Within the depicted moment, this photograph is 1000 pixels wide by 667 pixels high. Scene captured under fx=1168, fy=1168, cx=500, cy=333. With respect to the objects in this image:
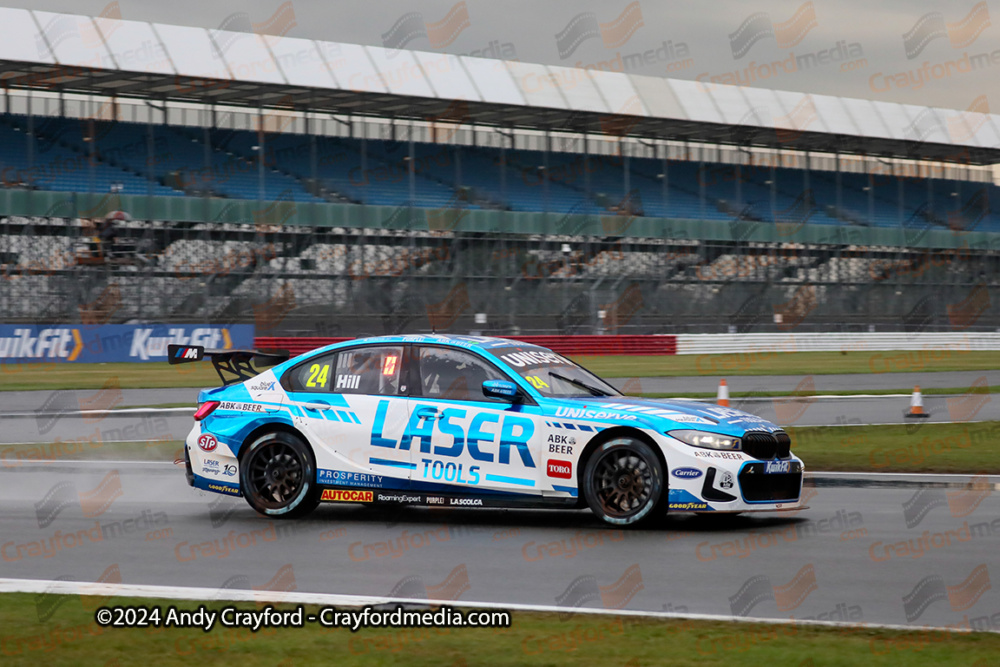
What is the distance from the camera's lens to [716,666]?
176 inches

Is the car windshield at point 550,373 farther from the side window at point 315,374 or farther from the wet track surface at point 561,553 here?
the side window at point 315,374

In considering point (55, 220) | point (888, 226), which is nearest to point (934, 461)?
point (55, 220)

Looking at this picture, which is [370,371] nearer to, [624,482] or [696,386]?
[624,482]

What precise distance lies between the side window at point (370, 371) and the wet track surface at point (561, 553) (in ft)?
3.30

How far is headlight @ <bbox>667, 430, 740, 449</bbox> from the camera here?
26.0ft

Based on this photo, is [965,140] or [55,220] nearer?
[55,220]

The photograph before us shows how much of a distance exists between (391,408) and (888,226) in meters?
52.8

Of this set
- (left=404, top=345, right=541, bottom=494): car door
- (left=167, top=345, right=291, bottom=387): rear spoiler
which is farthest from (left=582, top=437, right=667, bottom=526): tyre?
(left=167, top=345, right=291, bottom=387): rear spoiler

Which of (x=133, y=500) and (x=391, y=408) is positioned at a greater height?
(x=391, y=408)

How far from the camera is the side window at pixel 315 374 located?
9.02 metres

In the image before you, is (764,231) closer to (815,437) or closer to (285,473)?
(815,437)

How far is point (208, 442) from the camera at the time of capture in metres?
9.16

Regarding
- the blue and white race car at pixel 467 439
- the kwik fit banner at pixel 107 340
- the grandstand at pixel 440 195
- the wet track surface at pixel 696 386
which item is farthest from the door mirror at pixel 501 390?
the grandstand at pixel 440 195

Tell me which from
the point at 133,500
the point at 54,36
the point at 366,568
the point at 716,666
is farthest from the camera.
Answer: the point at 54,36
